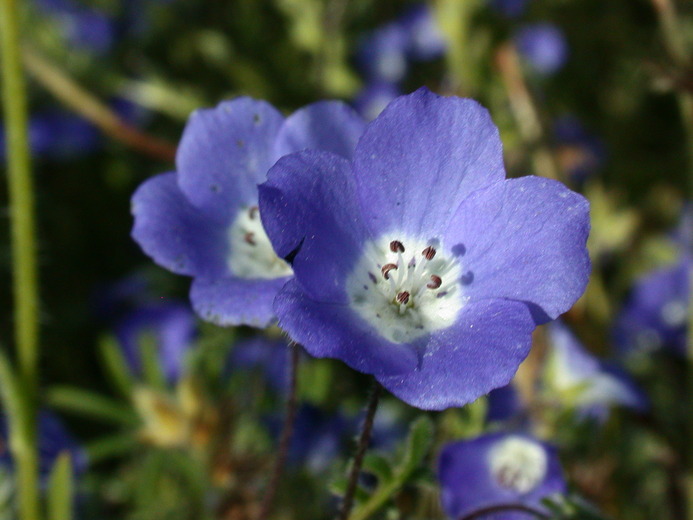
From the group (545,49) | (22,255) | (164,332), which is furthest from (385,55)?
(22,255)

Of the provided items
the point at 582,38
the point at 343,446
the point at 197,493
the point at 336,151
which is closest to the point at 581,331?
the point at 343,446

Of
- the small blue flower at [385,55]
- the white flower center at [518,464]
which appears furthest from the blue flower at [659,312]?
the small blue flower at [385,55]

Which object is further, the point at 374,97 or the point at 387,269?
the point at 374,97

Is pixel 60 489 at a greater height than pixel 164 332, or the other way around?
pixel 60 489

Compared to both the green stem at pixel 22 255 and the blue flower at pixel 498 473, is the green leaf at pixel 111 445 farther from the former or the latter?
the blue flower at pixel 498 473

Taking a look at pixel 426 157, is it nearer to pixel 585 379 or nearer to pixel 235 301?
pixel 235 301

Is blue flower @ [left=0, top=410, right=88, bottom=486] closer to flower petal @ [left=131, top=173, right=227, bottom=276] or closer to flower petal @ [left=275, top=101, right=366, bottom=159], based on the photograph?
flower petal @ [left=131, top=173, right=227, bottom=276]

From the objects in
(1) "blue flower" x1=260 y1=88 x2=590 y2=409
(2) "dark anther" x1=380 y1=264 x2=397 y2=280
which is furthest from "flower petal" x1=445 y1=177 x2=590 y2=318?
(2) "dark anther" x1=380 y1=264 x2=397 y2=280
